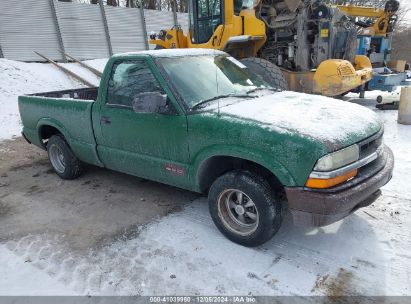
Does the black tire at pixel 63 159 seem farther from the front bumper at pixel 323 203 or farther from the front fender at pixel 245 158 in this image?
the front bumper at pixel 323 203

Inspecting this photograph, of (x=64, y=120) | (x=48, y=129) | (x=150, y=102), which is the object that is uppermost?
(x=150, y=102)

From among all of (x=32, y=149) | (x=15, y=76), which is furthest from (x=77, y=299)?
(x=15, y=76)

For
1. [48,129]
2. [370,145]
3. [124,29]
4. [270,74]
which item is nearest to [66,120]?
[48,129]

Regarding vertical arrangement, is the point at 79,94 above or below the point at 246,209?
above

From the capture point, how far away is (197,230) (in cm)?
362

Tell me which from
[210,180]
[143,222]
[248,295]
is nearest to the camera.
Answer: [248,295]

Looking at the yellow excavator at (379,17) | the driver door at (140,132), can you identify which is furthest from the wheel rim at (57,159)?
the yellow excavator at (379,17)

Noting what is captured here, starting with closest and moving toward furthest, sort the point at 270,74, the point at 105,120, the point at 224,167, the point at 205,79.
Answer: the point at 224,167
the point at 205,79
the point at 105,120
the point at 270,74

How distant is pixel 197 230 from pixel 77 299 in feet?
4.40

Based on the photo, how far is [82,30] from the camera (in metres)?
15.8

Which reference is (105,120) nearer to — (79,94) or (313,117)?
(79,94)

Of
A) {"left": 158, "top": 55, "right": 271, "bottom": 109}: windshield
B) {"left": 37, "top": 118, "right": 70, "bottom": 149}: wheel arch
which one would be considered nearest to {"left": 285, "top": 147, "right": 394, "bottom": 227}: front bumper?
{"left": 158, "top": 55, "right": 271, "bottom": 109}: windshield

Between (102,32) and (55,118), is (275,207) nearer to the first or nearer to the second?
(55,118)

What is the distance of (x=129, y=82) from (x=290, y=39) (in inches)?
243
